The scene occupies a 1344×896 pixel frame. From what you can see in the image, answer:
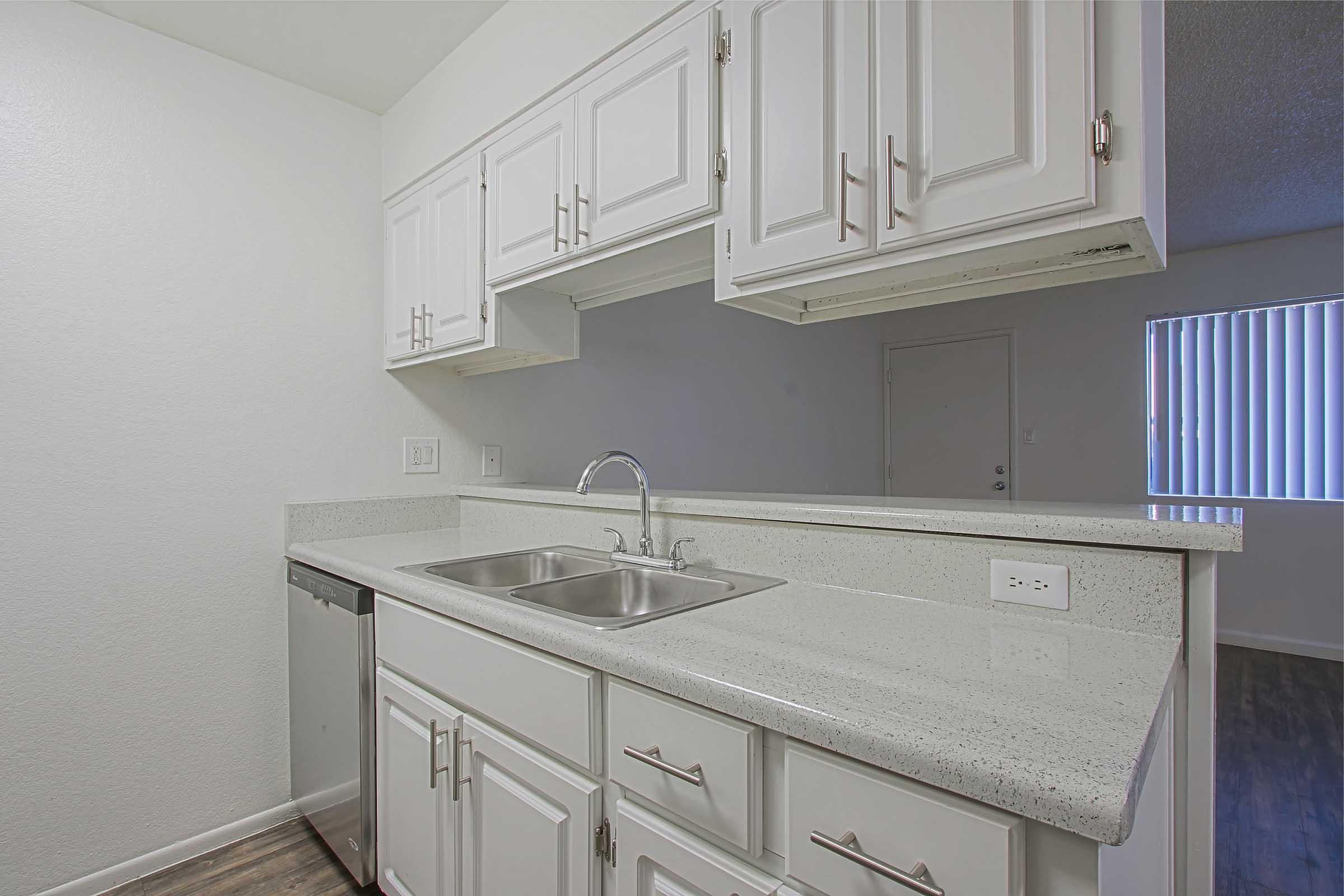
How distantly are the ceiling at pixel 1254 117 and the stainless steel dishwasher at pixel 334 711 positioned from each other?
2973mm

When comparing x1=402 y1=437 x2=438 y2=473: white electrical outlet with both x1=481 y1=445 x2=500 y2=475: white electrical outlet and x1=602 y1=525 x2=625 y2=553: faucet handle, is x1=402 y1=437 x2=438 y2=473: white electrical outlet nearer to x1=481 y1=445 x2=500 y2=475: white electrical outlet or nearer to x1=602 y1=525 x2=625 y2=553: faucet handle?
x1=481 y1=445 x2=500 y2=475: white electrical outlet

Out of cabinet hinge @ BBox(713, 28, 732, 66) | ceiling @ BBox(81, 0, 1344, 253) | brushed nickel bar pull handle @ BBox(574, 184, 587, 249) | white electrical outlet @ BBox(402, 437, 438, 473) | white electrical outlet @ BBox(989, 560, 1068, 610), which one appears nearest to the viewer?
white electrical outlet @ BBox(989, 560, 1068, 610)

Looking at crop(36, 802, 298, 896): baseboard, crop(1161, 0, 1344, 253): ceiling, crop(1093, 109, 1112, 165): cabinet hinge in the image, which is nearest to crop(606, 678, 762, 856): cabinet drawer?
crop(1093, 109, 1112, 165): cabinet hinge

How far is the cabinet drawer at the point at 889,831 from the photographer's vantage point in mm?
586

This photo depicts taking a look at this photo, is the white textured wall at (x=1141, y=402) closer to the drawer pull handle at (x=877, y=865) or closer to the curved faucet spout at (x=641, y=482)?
the curved faucet spout at (x=641, y=482)

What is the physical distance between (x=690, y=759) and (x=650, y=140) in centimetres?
119

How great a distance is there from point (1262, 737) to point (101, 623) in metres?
4.25

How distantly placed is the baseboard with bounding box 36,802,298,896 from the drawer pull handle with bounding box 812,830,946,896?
6.58 feet

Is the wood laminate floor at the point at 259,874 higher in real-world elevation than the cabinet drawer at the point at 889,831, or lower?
lower

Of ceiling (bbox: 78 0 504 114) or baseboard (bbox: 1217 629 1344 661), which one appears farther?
baseboard (bbox: 1217 629 1344 661)

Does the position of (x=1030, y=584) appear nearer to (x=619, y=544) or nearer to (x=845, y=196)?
(x=845, y=196)

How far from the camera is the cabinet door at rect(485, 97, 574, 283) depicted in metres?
1.57

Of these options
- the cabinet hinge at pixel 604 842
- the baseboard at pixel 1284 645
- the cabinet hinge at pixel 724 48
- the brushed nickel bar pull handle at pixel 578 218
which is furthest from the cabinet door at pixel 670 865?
the baseboard at pixel 1284 645

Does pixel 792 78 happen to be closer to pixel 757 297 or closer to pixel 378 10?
pixel 757 297
